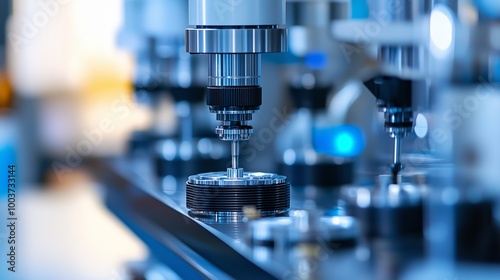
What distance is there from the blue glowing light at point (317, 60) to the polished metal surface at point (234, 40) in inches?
38.2

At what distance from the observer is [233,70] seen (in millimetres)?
1045

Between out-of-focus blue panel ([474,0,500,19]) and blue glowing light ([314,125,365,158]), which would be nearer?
out-of-focus blue panel ([474,0,500,19])

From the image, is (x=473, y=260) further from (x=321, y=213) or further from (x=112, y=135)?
(x=112, y=135)

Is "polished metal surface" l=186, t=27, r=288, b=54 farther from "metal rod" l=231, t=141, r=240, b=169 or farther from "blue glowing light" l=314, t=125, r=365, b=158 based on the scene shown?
"blue glowing light" l=314, t=125, r=365, b=158

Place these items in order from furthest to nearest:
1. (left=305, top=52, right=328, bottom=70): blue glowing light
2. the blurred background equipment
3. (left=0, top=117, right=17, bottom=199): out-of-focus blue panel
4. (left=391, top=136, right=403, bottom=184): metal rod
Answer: (left=0, top=117, right=17, bottom=199): out-of-focus blue panel < (left=305, top=52, right=328, bottom=70): blue glowing light < (left=391, top=136, right=403, bottom=184): metal rod < the blurred background equipment

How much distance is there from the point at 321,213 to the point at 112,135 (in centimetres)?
172

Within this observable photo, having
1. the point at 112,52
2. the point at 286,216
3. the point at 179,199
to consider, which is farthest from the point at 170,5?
the point at 286,216

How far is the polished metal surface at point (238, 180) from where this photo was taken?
40.9 inches

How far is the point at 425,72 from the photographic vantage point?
0.90 m

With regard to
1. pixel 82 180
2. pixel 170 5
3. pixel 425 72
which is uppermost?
pixel 170 5

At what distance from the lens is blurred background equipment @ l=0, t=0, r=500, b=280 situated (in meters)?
0.80

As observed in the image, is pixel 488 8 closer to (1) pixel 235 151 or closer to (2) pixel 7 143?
(1) pixel 235 151

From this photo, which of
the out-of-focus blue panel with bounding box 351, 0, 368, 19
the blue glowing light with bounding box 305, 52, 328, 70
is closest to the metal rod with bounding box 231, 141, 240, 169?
the out-of-focus blue panel with bounding box 351, 0, 368, 19

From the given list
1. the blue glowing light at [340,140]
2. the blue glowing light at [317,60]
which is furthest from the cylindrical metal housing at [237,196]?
the blue glowing light at [317,60]
